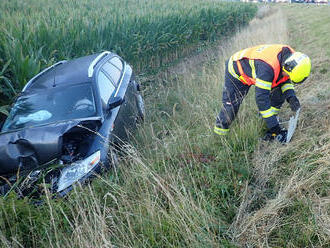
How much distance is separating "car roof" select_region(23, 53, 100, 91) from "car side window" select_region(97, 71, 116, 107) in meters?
0.21

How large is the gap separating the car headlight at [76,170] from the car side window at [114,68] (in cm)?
193

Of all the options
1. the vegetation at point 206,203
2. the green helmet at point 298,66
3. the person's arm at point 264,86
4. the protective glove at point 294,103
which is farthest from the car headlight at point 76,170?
the protective glove at point 294,103

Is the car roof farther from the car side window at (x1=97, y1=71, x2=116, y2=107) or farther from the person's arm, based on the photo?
the person's arm

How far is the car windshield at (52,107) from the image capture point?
11.8 feet

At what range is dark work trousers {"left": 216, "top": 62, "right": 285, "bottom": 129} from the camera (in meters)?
3.82

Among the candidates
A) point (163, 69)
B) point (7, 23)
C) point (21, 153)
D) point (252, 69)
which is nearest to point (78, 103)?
point (21, 153)

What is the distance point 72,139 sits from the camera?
3375 millimetres

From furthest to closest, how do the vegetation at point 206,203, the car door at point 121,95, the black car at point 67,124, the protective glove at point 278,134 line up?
the car door at point 121,95, the protective glove at point 278,134, the black car at point 67,124, the vegetation at point 206,203

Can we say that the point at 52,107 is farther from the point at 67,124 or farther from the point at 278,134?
the point at 278,134

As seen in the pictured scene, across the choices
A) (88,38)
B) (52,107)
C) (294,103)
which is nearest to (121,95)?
(52,107)

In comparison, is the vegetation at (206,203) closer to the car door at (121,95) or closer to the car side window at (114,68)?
the car door at (121,95)

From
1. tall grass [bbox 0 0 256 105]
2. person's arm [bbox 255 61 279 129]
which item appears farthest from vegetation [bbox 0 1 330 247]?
tall grass [bbox 0 0 256 105]

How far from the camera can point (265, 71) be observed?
3.25 m

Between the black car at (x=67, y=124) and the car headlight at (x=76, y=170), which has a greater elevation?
the black car at (x=67, y=124)
